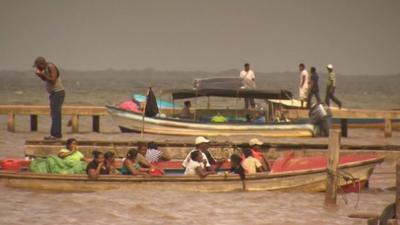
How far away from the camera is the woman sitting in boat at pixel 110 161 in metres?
21.5

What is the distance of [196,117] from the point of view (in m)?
33.0

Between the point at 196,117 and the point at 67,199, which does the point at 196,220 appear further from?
the point at 196,117

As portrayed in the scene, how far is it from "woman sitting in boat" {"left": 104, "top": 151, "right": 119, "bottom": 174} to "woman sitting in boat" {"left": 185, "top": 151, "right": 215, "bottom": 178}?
1.36m

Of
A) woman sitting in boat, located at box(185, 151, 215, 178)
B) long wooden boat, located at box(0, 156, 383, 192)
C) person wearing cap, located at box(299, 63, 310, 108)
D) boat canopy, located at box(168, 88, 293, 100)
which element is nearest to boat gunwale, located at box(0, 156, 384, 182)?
long wooden boat, located at box(0, 156, 383, 192)

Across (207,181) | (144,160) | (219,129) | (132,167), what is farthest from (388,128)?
(132,167)

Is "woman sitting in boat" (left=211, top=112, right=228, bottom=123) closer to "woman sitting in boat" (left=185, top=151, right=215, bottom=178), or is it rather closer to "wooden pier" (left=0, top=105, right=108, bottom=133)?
"wooden pier" (left=0, top=105, right=108, bottom=133)

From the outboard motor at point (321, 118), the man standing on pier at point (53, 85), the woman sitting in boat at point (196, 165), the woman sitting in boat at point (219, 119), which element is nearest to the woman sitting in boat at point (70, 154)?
the woman sitting in boat at point (196, 165)

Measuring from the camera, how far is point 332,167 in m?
20.4

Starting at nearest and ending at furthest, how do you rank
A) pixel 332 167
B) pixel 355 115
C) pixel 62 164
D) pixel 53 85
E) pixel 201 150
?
1. pixel 332 167
2. pixel 62 164
3. pixel 201 150
4. pixel 53 85
5. pixel 355 115

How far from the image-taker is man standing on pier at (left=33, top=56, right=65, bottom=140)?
24109 millimetres

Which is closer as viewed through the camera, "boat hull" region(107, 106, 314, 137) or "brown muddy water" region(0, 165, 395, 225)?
"brown muddy water" region(0, 165, 395, 225)

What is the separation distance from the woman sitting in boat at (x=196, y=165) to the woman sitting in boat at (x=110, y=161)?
136 centimetres

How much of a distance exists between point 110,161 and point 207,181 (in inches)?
71.4

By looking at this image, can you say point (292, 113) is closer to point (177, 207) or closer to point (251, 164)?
point (251, 164)
